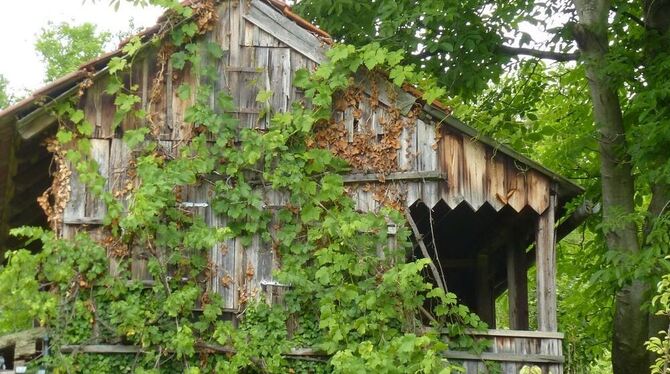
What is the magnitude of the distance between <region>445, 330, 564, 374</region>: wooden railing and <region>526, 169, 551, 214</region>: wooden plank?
1352mm

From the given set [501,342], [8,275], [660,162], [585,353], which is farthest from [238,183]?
[585,353]

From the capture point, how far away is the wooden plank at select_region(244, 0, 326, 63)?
33.0 feet

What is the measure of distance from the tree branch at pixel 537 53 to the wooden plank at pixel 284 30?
4085 mm

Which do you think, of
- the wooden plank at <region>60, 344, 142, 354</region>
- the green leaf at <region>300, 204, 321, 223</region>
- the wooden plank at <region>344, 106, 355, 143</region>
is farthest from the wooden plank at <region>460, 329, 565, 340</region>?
the wooden plank at <region>60, 344, 142, 354</region>

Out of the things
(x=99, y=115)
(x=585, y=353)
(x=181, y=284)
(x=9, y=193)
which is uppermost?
(x=99, y=115)

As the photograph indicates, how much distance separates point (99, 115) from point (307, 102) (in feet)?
7.35

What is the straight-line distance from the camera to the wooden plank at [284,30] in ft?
33.0

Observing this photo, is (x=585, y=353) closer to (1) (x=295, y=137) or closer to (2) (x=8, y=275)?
(1) (x=295, y=137)

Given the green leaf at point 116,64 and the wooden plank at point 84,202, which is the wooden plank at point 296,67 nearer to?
Result: the green leaf at point 116,64

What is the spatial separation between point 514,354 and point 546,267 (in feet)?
3.28

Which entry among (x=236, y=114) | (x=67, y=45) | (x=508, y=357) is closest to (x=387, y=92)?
(x=236, y=114)

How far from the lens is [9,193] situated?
10.5 metres

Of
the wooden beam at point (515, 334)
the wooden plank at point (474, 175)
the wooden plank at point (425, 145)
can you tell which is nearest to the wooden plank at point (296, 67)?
the wooden plank at point (425, 145)

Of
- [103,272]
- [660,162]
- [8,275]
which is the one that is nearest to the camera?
[8,275]
